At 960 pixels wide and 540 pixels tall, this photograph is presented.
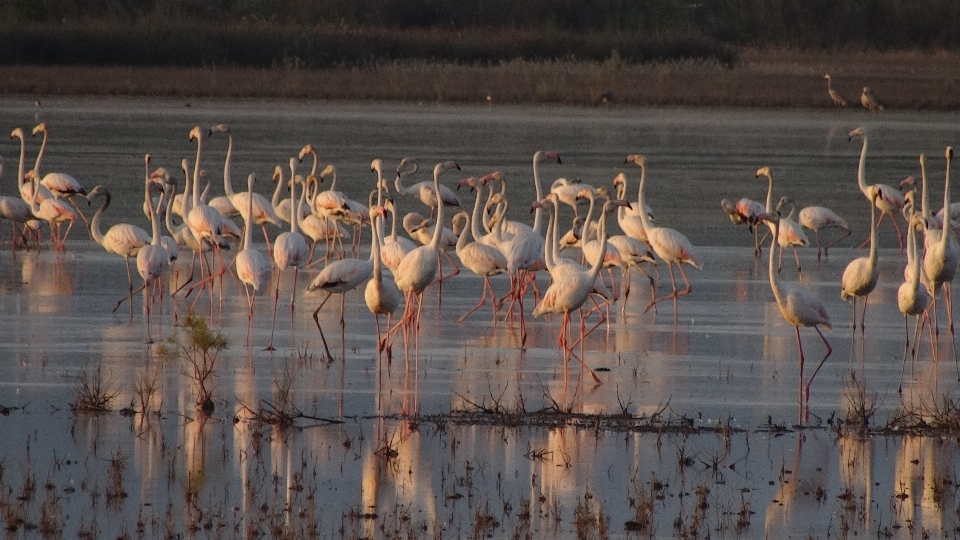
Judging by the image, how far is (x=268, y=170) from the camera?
2267 centimetres

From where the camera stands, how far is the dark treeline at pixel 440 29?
4903 centimetres

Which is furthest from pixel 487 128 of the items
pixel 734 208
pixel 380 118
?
pixel 734 208

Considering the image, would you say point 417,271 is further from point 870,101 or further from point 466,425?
point 870,101

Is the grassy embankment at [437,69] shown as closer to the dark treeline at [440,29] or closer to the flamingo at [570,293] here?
the dark treeline at [440,29]

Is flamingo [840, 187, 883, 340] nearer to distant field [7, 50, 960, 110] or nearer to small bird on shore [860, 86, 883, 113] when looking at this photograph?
small bird on shore [860, 86, 883, 113]

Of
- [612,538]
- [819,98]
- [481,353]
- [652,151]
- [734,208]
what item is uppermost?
[819,98]

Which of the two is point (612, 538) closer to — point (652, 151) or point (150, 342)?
point (150, 342)

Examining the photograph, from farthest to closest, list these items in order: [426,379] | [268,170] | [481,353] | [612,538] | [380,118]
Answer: [380,118]
[268,170]
[481,353]
[426,379]
[612,538]

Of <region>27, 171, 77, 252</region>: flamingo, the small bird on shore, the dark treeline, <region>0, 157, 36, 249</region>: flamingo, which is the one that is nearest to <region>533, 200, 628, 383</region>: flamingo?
<region>27, 171, 77, 252</region>: flamingo

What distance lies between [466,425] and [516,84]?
121 feet

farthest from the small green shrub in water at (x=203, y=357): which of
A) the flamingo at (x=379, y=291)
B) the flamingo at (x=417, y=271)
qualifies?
the flamingo at (x=417, y=271)

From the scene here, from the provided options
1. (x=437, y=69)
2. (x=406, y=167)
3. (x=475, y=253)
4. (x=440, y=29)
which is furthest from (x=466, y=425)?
(x=440, y=29)

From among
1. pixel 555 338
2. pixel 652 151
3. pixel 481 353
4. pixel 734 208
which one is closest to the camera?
pixel 481 353

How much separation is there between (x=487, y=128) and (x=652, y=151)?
20.0 ft
